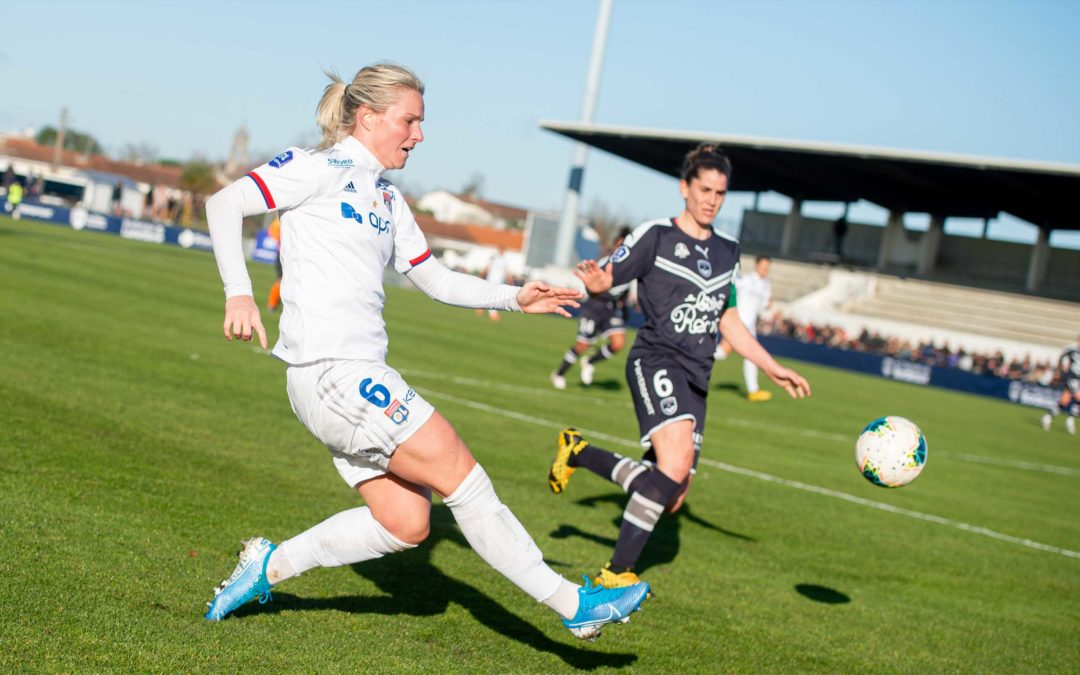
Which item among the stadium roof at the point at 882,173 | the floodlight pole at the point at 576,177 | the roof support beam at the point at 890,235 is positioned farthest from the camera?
the roof support beam at the point at 890,235

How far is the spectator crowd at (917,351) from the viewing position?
3628 centimetres

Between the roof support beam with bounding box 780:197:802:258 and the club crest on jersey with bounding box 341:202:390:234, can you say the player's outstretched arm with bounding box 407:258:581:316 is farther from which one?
the roof support beam with bounding box 780:197:802:258

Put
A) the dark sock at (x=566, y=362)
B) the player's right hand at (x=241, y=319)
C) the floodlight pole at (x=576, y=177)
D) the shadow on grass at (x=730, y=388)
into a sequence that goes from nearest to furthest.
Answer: the player's right hand at (x=241, y=319), the dark sock at (x=566, y=362), the shadow on grass at (x=730, y=388), the floodlight pole at (x=576, y=177)

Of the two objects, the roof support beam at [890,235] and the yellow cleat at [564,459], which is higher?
the roof support beam at [890,235]

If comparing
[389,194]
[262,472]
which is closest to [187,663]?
[389,194]

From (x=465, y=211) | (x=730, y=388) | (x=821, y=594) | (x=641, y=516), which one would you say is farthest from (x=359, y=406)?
(x=465, y=211)

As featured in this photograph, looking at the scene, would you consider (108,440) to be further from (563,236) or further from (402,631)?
(563,236)

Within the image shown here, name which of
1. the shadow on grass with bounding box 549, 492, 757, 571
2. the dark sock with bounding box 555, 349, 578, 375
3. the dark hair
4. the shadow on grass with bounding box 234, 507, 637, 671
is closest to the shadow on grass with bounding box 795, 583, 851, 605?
the shadow on grass with bounding box 549, 492, 757, 571

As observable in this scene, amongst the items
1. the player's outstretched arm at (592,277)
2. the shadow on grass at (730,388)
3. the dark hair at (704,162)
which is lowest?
the shadow on grass at (730,388)

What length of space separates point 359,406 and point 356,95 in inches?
48.5

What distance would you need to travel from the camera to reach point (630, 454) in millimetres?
10570

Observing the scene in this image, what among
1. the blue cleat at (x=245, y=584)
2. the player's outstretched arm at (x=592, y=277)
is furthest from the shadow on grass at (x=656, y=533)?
the blue cleat at (x=245, y=584)

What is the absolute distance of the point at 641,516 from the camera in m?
A: 5.68

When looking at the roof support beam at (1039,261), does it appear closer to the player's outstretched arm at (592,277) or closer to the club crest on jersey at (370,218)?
the player's outstretched arm at (592,277)
